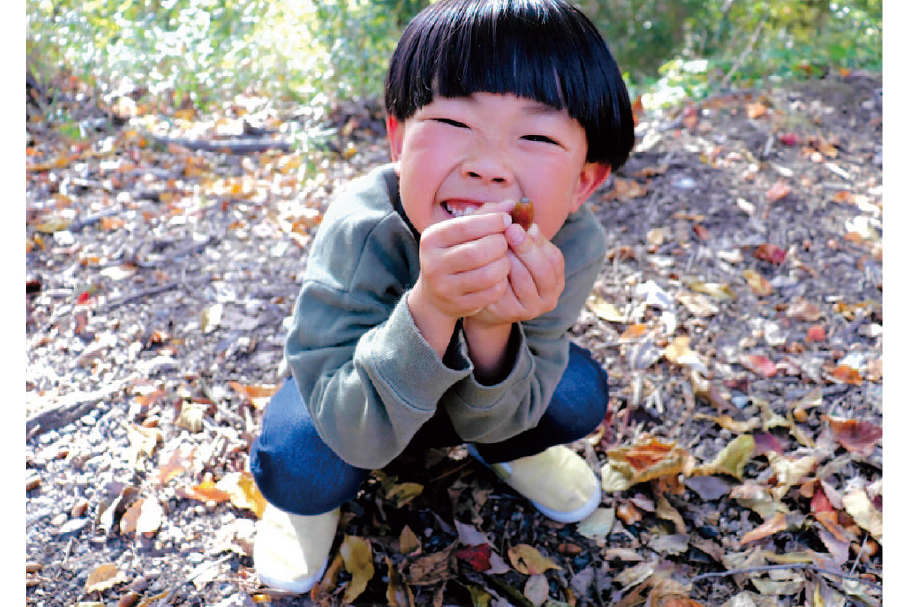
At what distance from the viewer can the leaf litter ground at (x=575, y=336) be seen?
185 centimetres

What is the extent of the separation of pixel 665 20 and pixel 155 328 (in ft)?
14.4

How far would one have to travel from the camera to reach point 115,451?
2.14m

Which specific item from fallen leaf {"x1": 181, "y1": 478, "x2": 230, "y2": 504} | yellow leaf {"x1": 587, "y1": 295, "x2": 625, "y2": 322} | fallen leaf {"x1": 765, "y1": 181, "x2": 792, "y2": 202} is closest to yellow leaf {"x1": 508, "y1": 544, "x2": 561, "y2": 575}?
fallen leaf {"x1": 181, "y1": 478, "x2": 230, "y2": 504}

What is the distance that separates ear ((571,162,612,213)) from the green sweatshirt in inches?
9.0

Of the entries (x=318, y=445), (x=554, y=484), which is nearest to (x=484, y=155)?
(x=318, y=445)

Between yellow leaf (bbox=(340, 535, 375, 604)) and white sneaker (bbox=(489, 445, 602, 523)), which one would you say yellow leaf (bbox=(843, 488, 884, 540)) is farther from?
yellow leaf (bbox=(340, 535, 375, 604))

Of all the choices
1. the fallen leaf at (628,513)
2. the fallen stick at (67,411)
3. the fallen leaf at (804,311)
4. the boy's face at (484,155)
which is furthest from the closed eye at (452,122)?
the fallen leaf at (804,311)

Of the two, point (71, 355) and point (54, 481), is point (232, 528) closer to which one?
point (54, 481)

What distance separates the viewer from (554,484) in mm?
1971

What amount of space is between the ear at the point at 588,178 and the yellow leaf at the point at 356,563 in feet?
3.49

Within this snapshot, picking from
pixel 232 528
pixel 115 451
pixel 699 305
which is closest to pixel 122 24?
pixel 115 451

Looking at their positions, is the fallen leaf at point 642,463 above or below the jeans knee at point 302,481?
below

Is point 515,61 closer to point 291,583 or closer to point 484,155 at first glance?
point 484,155

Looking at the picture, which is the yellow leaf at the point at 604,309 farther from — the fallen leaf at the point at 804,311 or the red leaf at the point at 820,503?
the red leaf at the point at 820,503
